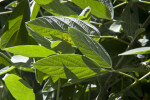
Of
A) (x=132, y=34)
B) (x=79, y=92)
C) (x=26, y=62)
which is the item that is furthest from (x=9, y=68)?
(x=132, y=34)

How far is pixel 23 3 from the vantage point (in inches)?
17.5

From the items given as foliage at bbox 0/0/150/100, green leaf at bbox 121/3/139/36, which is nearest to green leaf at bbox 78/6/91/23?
foliage at bbox 0/0/150/100

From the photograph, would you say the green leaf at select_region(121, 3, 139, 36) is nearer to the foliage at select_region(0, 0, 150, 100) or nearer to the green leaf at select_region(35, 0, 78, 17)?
the foliage at select_region(0, 0, 150, 100)

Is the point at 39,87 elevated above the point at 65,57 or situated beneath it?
situated beneath

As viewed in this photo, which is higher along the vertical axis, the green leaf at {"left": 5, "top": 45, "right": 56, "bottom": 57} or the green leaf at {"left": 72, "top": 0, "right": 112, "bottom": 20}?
the green leaf at {"left": 72, "top": 0, "right": 112, "bottom": 20}

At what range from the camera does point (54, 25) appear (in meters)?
0.36

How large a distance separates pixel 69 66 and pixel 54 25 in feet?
0.22

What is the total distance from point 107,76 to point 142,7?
0.17 m

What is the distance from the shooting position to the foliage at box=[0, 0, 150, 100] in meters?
0.35

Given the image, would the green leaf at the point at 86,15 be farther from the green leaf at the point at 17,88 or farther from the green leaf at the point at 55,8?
the green leaf at the point at 17,88

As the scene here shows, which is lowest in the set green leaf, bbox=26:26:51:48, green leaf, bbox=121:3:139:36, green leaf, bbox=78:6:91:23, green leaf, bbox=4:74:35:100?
green leaf, bbox=4:74:35:100

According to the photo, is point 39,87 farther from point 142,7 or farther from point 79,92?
point 142,7

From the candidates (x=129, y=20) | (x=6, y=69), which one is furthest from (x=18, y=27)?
(x=129, y=20)

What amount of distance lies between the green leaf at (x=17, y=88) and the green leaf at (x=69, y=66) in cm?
7
